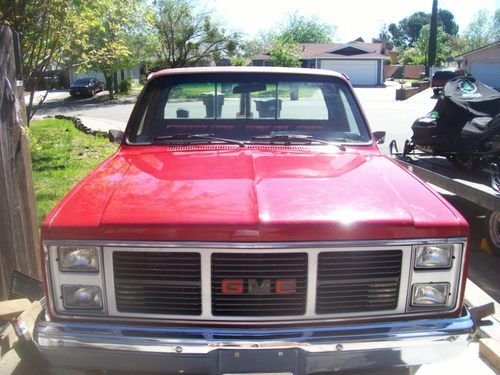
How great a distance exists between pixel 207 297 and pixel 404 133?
1259 centimetres

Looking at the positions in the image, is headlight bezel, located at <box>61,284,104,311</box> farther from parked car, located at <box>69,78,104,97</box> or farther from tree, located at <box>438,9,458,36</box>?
tree, located at <box>438,9,458,36</box>

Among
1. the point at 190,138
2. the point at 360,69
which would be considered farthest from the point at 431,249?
the point at 360,69

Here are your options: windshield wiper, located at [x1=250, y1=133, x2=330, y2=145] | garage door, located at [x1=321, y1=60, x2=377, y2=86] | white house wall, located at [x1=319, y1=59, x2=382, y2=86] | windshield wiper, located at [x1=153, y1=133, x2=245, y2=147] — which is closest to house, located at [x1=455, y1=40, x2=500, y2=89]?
white house wall, located at [x1=319, y1=59, x2=382, y2=86]

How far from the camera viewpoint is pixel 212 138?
352 centimetres

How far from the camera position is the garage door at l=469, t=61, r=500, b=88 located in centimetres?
3566

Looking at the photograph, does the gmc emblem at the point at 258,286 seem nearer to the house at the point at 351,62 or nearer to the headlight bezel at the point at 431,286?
the headlight bezel at the point at 431,286

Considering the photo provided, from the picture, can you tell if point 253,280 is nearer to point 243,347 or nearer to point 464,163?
point 243,347

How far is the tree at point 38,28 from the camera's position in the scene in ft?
16.6

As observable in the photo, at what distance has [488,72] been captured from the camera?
118 feet

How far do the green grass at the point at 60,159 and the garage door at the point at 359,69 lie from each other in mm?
39614

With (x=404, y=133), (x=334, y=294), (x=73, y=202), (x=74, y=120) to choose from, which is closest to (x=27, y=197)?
(x=73, y=202)

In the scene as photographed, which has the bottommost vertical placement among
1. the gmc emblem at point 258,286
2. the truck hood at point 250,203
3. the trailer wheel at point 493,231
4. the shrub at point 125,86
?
the shrub at point 125,86

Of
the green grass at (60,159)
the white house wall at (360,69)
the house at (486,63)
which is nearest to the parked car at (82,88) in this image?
the green grass at (60,159)

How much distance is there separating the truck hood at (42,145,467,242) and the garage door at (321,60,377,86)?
4864 centimetres
